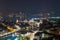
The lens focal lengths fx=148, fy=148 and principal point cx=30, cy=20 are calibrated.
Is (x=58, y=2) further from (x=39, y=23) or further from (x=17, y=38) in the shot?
(x=17, y=38)

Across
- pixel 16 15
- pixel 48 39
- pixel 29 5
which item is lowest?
pixel 48 39

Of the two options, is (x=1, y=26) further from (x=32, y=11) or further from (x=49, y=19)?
(x=49, y=19)

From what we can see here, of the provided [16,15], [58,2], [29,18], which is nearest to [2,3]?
[16,15]

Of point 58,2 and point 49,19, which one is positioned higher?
point 58,2

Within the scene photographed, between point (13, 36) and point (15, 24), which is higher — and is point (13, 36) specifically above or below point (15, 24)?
below

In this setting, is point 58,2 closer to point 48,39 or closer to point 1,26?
point 48,39

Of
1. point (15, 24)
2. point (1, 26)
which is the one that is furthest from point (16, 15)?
point (1, 26)

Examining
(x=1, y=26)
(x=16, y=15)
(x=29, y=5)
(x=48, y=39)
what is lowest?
(x=48, y=39)
